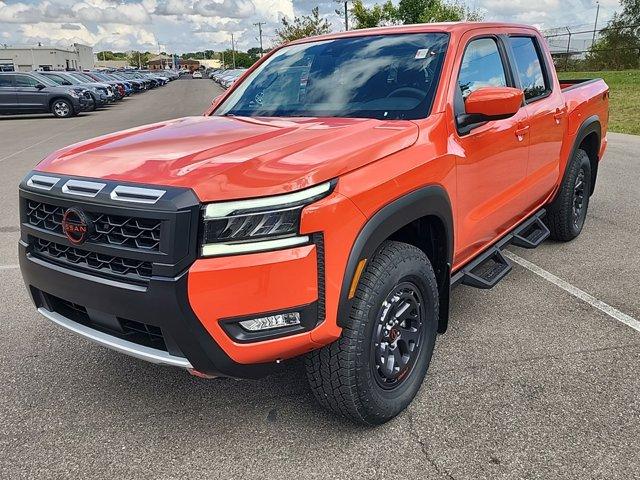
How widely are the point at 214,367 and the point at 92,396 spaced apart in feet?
3.92

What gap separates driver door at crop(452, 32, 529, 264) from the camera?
3.19 m

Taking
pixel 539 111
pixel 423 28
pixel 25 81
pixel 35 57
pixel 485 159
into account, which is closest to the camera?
pixel 485 159

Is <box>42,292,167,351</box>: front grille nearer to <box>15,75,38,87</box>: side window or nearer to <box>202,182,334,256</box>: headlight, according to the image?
<box>202,182,334,256</box>: headlight

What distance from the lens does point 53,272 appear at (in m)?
2.51

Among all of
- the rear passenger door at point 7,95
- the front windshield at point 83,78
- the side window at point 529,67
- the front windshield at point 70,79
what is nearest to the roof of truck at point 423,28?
the side window at point 529,67

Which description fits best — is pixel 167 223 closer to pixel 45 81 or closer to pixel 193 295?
pixel 193 295

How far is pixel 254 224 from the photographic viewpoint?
217cm

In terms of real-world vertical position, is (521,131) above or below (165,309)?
above

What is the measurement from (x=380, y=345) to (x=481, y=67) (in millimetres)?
1967

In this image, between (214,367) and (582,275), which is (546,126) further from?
(214,367)

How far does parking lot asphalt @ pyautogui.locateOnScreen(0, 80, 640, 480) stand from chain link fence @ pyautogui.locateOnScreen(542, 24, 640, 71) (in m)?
33.0

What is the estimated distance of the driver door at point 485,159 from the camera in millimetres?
3189

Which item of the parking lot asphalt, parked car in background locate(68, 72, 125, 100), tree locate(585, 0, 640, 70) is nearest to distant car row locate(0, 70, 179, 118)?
parked car in background locate(68, 72, 125, 100)

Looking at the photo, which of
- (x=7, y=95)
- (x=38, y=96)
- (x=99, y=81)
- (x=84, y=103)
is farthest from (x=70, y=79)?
(x=99, y=81)
